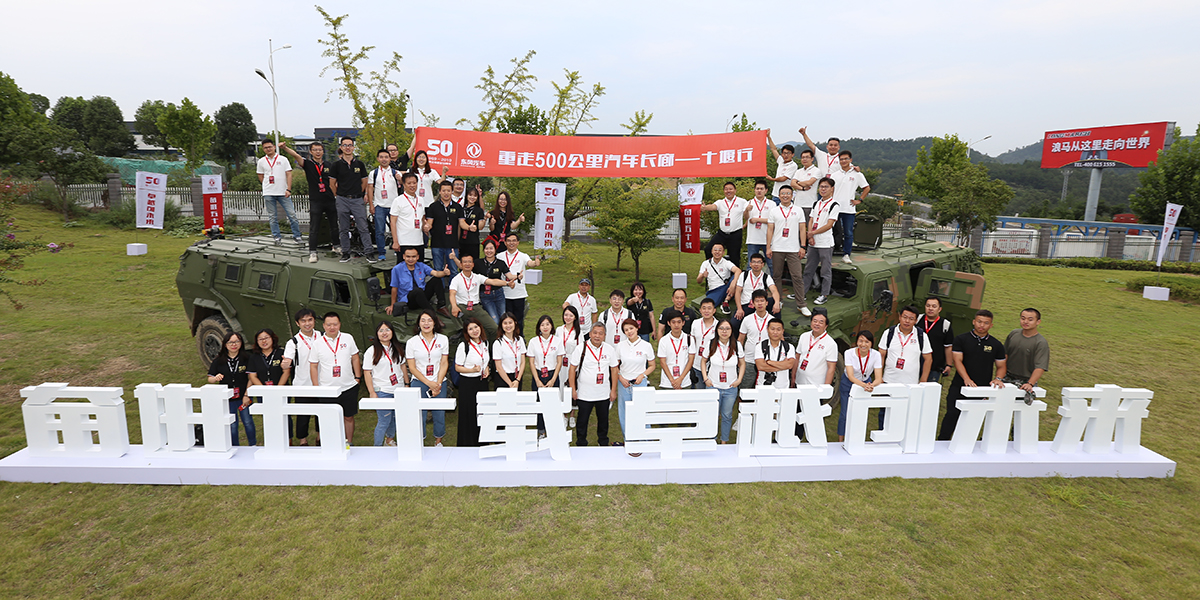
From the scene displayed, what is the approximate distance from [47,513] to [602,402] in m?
5.63

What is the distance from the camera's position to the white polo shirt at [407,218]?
350 inches

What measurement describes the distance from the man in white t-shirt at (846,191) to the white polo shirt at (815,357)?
3.06m

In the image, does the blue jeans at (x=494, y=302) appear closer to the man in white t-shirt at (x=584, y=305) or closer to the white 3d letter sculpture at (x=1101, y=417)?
the man in white t-shirt at (x=584, y=305)

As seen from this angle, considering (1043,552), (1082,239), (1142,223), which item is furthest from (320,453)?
(1142,223)

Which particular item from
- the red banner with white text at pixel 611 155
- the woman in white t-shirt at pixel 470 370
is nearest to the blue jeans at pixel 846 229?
the red banner with white text at pixel 611 155

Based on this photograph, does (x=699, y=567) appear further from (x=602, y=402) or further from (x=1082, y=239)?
(x=1082, y=239)

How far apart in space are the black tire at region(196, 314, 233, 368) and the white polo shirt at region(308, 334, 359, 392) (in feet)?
12.5

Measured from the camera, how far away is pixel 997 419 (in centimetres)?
705

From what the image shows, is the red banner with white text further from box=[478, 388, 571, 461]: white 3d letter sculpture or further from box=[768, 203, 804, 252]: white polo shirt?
box=[478, 388, 571, 461]: white 3d letter sculpture

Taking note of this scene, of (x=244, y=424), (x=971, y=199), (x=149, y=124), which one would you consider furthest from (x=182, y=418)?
(x=149, y=124)

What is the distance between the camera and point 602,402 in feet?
23.6

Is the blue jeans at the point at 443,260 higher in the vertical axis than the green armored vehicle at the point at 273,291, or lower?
higher

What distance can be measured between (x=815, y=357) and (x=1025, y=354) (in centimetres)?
252

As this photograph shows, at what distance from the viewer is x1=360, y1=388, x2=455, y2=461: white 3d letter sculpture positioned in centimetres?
662
